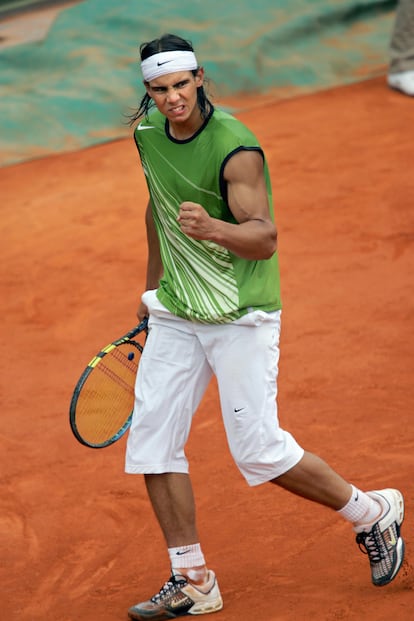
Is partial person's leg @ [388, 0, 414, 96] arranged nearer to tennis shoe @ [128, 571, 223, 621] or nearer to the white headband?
the white headband

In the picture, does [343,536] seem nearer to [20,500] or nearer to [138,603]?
[138,603]

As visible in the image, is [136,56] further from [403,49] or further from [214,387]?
[214,387]

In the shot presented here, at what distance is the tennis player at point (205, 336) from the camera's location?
3.75 meters

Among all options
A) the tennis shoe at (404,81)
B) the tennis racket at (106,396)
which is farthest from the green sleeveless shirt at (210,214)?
the tennis shoe at (404,81)

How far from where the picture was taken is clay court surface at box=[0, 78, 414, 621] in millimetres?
4402

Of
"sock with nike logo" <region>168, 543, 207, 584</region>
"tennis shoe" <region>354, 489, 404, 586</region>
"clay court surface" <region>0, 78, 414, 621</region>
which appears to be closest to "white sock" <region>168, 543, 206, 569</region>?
"sock with nike logo" <region>168, 543, 207, 584</region>

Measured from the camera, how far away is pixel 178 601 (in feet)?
13.3

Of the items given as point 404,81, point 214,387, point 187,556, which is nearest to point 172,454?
point 187,556

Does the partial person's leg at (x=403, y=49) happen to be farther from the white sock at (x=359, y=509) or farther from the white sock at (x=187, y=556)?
the white sock at (x=187, y=556)

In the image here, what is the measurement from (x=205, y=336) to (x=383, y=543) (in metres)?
1.01

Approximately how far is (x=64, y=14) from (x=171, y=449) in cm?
940

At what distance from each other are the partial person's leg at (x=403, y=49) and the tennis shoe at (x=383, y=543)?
848cm

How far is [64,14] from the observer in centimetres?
1247

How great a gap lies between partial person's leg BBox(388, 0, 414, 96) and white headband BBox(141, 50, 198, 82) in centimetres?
839
